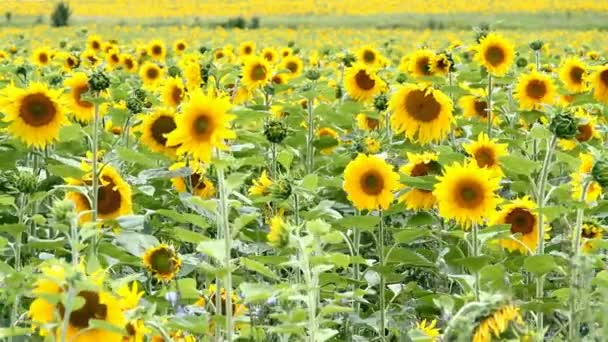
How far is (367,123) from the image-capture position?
5.27 m

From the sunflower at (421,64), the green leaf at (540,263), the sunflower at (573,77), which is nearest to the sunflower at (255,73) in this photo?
the sunflower at (421,64)

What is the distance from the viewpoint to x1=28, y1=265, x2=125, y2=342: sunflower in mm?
1778

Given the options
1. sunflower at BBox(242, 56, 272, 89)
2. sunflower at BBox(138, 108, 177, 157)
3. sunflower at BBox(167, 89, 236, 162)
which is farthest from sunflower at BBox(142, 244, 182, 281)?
sunflower at BBox(242, 56, 272, 89)

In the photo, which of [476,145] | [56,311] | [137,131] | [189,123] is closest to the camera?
[56,311]

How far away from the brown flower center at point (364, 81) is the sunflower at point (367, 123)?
16 centimetres

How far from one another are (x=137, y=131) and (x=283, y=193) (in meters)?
1.44

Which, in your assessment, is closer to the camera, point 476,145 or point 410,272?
point 476,145

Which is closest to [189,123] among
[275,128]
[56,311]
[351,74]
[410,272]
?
[56,311]

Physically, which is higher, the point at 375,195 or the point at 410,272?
the point at 375,195

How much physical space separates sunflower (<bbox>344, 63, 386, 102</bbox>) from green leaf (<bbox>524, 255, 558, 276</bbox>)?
7.87 ft

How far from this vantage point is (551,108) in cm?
283

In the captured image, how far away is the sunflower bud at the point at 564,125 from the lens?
A: 276 centimetres

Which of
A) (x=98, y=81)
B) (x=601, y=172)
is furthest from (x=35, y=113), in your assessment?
(x=601, y=172)

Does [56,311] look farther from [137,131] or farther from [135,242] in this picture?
[137,131]
